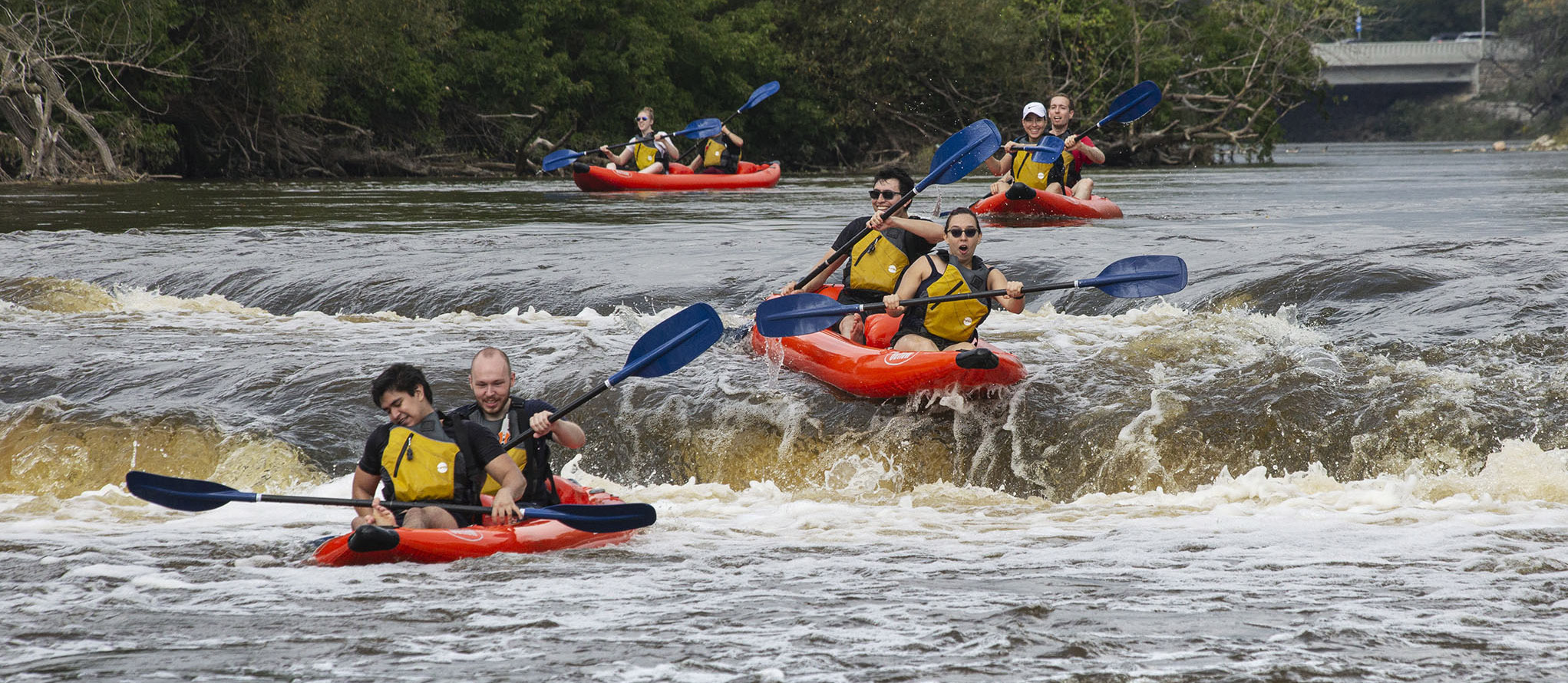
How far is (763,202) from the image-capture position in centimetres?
1698

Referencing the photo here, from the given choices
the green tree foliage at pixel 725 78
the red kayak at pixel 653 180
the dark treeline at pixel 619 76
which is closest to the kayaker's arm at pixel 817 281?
the red kayak at pixel 653 180

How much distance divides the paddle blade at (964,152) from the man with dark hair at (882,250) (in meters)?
0.88

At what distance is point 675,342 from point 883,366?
1015 millimetres

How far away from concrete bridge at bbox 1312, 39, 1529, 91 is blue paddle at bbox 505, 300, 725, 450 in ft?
180

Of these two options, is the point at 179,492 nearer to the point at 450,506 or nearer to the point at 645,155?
the point at 450,506

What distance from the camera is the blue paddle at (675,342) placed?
204 inches

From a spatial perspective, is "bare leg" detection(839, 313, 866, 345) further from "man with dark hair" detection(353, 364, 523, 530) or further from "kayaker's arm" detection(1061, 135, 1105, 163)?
"kayaker's arm" detection(1061, 135, 1105, 163)

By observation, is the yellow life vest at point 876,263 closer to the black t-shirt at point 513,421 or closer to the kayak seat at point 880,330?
the kayak seat at point 880,330

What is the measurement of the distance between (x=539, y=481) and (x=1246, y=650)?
7.41ft

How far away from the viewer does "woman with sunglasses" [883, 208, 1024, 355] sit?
588cm

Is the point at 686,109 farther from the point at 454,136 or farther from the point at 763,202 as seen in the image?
the point at 763,202

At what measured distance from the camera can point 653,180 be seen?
59.5ft

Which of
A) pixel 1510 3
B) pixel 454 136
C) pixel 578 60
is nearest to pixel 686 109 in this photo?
pixel 578 60

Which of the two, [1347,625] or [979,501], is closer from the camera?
[1347,625]
